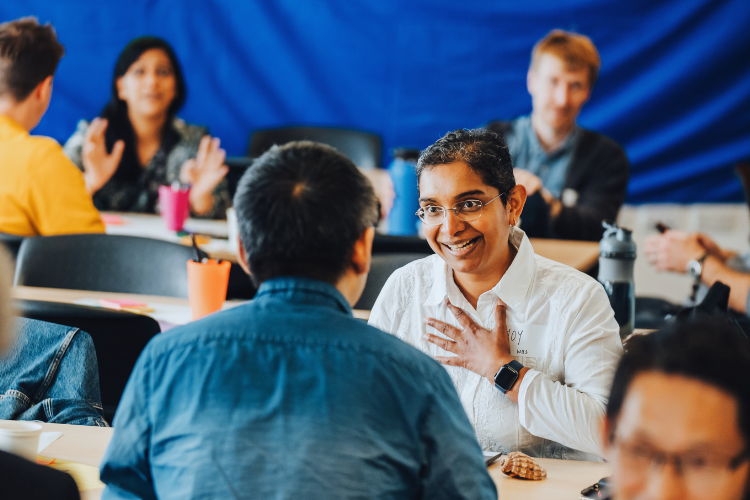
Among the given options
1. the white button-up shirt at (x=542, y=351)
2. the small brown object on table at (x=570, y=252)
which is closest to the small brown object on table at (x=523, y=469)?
the white button-up shirt at (x=542, y=351)

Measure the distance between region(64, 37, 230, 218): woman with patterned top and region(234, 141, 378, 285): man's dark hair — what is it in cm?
251

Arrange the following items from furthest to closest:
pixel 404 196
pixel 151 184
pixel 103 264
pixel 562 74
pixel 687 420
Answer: pixel 151 184 → pixel 562 74 → pixel 404 196 → pixel 103 264 → pixel 687 420

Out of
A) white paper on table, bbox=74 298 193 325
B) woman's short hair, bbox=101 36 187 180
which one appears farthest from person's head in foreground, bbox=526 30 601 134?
white paper on table, bbox=74 298 193 325

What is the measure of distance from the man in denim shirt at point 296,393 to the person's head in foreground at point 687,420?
175 mm

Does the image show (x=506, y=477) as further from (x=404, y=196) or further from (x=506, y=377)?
(x=404, y=196)

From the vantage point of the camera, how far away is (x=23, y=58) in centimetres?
247

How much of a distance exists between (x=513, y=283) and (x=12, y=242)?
5.15 ft

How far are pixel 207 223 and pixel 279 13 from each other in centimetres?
174

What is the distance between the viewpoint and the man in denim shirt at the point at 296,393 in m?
0.84

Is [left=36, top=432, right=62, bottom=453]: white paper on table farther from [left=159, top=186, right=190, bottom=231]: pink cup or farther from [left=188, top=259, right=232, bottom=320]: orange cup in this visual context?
[left=159, top=186, right=190, bottom=231]: pink cup

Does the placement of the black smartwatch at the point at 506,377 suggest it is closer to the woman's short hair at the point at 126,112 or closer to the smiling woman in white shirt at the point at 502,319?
the smiling woman in white shirt at the point at 502,319

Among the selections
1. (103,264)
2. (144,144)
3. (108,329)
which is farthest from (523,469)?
(144,144)

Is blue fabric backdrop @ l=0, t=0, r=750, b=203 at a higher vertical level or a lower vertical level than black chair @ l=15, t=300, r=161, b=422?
higher

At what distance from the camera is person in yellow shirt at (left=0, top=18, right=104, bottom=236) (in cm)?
238
